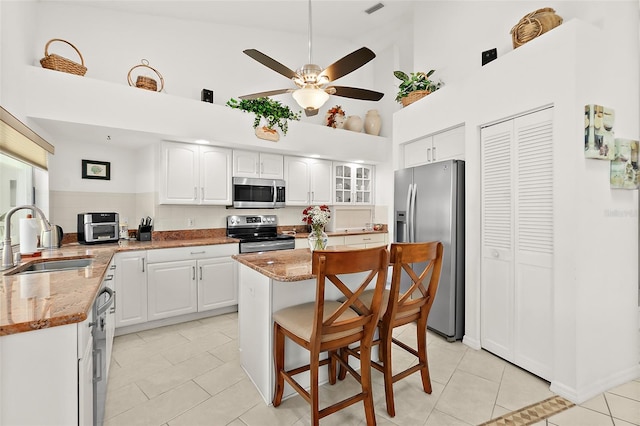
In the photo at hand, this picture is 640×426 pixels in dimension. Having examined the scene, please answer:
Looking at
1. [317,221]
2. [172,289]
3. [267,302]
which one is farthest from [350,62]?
[172,289]

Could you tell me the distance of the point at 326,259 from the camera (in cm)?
150

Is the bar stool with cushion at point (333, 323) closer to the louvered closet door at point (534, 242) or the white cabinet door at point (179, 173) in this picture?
the louvered closet door at point (534, 242)

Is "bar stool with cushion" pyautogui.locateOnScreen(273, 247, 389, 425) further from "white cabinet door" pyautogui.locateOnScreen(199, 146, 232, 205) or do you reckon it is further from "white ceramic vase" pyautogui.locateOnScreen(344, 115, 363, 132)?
"white ceramic vase" pyautogui.locateOnScreen(344, 115, 363, 132)

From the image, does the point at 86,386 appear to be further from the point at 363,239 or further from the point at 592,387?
the point at 363,239

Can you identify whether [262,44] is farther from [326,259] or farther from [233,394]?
[233,394]

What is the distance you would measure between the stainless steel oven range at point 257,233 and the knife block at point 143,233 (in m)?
1.01

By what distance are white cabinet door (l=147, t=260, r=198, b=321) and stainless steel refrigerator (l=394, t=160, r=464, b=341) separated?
253cm

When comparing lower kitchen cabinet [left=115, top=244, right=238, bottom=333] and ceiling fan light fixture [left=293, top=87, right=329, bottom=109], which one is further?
lower kitchen cabinet [left=115, top=244, right=238, bottom=333]

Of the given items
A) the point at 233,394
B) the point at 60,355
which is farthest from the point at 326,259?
the point at 233,394

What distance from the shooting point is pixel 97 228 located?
10.7ft

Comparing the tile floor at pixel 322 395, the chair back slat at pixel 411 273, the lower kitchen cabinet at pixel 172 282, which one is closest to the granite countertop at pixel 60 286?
the lower kitchen cabinet at pixel 172 282

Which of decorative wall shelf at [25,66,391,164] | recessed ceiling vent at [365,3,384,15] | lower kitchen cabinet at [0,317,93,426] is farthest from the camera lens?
recessed ceiling vent at [365,3,384,15]

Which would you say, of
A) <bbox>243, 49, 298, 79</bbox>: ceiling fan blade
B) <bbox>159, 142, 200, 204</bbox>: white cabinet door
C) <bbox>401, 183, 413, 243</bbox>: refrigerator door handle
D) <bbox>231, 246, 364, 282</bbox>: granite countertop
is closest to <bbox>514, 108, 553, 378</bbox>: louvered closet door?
<bbox>401, 183, 413, 243</bbox>: refrigerator door handle

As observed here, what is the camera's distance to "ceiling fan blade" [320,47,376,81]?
6.82ft
